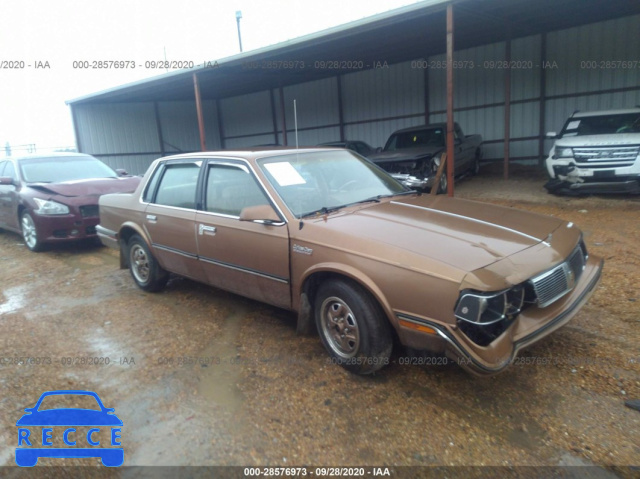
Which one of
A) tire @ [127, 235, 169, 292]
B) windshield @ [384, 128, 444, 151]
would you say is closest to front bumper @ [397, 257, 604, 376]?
tire @ [127, 235, 169, 292]

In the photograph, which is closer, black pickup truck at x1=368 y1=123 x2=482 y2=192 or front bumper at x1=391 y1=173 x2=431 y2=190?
front bumper at x1=391 y1=173 x2=431 y2=190

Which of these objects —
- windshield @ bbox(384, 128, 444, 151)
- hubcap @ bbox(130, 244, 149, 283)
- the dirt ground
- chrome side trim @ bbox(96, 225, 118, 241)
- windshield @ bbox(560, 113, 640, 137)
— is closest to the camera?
the dirt ground

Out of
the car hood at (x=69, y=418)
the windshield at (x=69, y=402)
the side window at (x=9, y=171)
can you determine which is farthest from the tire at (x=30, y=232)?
the car hood at (x=69, y=418)

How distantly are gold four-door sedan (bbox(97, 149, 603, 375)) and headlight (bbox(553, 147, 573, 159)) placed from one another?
20.2 feet

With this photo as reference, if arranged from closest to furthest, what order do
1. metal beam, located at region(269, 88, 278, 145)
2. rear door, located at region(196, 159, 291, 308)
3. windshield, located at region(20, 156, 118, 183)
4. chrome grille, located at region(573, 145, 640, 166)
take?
rear door, located at region(196, 159, 291, 308), windshield, located at region(20, 156, 118, 183), chrome grille, located at region(573, 145, 640, 166), metal beam, located at region(269, 88, 278, 145)

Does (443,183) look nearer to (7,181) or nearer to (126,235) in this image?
(126,235)

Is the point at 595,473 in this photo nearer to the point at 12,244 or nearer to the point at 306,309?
the point at 306,309

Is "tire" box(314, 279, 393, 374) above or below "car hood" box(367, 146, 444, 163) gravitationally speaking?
below

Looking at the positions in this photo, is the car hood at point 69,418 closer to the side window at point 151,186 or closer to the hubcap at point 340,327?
the hubcap at point 340,327

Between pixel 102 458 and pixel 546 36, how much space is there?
1533 centimetres

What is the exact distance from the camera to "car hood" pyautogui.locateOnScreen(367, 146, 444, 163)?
1009 cm

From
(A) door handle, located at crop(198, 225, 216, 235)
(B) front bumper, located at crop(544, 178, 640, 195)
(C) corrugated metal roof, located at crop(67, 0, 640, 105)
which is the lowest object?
(B) front bumper, located at crop(544, 178, 640, 195)

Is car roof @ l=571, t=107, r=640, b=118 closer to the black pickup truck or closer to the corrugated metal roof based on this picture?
the corrugated metal roof

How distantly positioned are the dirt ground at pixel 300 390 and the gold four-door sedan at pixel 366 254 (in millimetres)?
401
